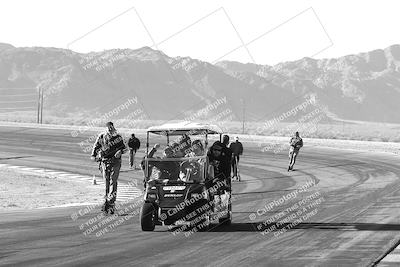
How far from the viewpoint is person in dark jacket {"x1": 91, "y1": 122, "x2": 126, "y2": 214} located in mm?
14438

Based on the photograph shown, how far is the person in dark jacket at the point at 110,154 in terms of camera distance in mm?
14438

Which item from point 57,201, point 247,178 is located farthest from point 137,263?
point 247,178

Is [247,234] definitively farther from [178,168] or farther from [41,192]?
[41,192]

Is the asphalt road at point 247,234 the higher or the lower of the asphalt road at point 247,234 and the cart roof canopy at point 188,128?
the lower

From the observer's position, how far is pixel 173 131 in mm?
13688

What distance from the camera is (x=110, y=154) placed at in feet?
47.5

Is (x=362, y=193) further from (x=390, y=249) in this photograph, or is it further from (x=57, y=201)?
(x=390, y=249)

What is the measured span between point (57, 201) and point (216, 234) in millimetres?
7699

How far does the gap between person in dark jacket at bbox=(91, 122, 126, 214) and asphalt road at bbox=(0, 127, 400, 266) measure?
610 millimetres

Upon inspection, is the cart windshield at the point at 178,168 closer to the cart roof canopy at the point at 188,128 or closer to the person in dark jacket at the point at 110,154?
the cart roof canopy at the point at 188,128

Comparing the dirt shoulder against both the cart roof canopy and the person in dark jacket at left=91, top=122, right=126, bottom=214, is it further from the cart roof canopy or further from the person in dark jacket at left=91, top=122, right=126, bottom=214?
the cart roof canopy

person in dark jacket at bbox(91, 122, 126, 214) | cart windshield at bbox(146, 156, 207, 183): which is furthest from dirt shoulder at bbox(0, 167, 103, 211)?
cart windshield at bbox(146, 156, 207, 183)

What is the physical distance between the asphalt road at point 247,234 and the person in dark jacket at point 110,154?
24.0 inches

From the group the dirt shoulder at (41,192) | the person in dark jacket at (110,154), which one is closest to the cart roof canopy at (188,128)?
the person in dark jacket at (110,154)
